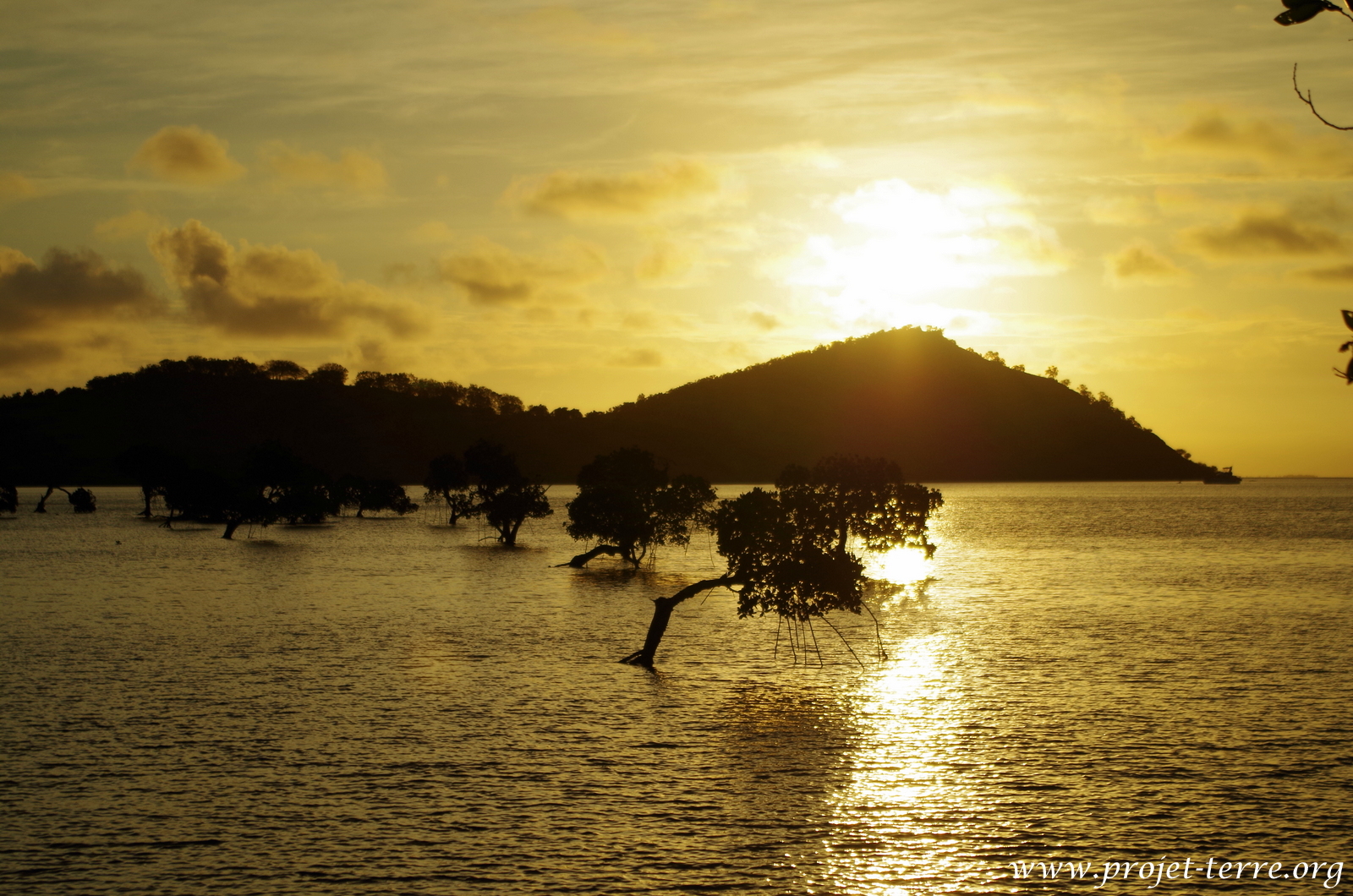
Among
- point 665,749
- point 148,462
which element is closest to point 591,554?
point 665,749

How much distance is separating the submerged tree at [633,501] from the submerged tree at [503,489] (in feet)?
95.2

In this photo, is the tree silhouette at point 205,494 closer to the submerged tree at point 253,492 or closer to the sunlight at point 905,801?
the submerged tree at point 253,492

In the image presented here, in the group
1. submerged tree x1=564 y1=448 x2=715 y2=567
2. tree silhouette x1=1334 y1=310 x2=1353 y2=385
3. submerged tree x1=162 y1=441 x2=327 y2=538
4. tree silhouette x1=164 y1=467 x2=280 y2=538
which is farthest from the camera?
tree silhouette x1=164 y1=467 x2=280 y2=538

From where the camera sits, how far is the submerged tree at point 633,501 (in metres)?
98.3

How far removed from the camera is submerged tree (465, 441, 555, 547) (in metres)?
131

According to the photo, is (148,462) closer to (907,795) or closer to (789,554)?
(789,554)

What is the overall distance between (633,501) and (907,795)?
69.8m

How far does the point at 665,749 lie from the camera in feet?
116

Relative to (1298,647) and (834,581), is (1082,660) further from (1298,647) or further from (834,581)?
(834,581)

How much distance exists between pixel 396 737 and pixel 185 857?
1192 centimetres

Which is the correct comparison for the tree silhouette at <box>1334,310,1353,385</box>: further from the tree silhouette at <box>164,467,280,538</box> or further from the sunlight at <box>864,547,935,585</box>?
the tree silhouette at <box>164,467,280,538</box>

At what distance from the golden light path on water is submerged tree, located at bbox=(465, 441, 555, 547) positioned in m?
85.7

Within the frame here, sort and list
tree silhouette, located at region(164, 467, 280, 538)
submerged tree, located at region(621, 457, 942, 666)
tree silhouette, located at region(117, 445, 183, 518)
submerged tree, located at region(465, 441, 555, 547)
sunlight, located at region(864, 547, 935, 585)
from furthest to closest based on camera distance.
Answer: tree silhouette, located at region(117, 445, 183, 518), tree silhouette, located at region(164, 467, 280, 538), submerged tree, located at region(465, 441, 555, 547), sunlight, located at region(864, 547, 935, 585), submerged tree, located at region(621, 457, 942, 666)

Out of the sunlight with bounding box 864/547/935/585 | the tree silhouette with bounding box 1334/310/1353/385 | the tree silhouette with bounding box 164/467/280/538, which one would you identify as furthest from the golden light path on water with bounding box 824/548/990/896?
the tree silhouette with bounding box 164/467/280/538
